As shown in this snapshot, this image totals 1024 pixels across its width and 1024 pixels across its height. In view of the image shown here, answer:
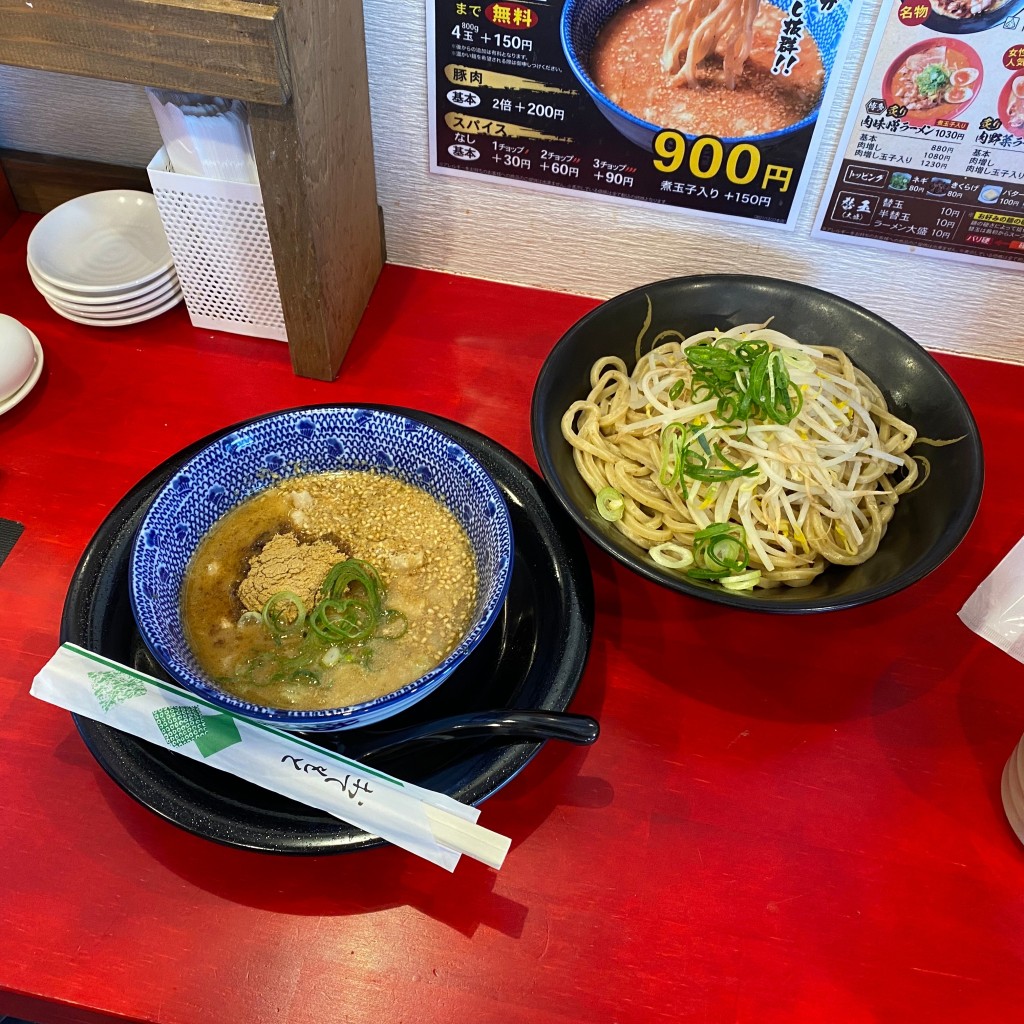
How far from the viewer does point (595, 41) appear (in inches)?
48.2

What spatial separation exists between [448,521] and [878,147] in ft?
2.70

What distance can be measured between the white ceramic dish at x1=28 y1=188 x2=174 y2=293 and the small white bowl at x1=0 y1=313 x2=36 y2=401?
0.42 ft

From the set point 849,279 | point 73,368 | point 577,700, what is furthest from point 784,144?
point 73,368

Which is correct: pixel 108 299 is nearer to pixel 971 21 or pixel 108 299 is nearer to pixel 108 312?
pixel 108 312

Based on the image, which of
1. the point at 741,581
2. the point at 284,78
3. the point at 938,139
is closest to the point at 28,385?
the point at 284,78

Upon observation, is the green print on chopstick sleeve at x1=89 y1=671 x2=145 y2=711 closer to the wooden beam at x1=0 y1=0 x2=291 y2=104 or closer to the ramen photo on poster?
the wooden beam at x1=0 y1=0 x2=291 y2=104

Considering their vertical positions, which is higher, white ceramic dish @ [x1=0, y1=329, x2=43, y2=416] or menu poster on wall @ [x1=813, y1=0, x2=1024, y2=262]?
menu poster on wall @ [x1=813, y1=0, x2=1024, y2=262]

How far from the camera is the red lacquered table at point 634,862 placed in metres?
0.89

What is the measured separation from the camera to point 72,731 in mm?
1036

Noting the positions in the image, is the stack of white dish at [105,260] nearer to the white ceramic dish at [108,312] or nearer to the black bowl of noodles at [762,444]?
the white ceramic dish at [108,312]

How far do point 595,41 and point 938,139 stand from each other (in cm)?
50

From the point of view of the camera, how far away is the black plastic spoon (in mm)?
870

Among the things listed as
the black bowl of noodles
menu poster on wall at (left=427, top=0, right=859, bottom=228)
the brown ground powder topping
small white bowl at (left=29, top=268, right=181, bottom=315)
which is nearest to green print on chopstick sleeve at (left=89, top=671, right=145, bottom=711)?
the brown ground powder topping

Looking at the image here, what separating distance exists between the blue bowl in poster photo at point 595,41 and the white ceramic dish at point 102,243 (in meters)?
0.74
